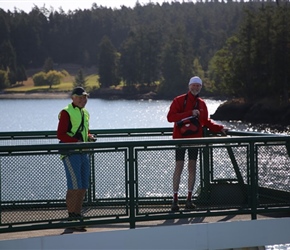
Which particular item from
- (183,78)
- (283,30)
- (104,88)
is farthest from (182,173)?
(104,88)

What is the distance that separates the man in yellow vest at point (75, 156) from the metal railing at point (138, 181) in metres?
0.10

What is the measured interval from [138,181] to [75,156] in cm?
77

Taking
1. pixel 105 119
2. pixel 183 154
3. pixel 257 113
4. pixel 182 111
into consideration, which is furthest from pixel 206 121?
pixel 105 119

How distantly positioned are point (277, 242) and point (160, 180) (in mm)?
1520

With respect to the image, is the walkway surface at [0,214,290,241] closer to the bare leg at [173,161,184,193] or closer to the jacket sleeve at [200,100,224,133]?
the bare leg at [173,161,184,193]

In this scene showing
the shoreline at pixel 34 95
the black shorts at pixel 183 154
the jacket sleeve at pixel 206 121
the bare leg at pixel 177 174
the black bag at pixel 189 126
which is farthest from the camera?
the shoreline at pixel 34 95

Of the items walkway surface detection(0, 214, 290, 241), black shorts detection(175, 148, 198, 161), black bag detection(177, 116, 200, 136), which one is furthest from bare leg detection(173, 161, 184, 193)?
black bag detection(177, 116, 200, 136)

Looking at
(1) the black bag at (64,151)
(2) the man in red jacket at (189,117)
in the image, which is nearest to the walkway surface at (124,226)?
(2) the man in red jacket at (189,117)

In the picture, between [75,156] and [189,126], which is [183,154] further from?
[75,156]

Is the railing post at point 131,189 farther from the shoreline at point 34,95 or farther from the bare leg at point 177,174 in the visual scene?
the shoreline at point 34,95

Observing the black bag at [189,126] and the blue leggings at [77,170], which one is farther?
the black bag at [189,126]

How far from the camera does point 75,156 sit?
877cm

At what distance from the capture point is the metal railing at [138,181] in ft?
28.0

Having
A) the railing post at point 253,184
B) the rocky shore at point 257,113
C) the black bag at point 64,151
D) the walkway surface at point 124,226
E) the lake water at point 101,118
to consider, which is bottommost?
the lake water at point 101,118
